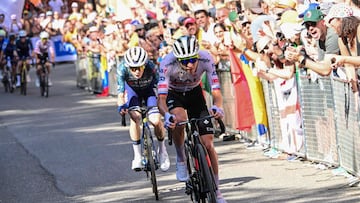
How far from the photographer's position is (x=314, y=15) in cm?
1100

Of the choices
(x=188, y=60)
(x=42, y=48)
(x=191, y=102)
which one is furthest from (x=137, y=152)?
(x=42, y=48)

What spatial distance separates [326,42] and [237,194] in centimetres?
195

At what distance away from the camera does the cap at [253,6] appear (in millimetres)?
14977

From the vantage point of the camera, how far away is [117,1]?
3191 centimetres

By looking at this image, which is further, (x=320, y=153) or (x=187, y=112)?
(x=320, y=153)

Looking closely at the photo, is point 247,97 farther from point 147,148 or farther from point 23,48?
point 23,48

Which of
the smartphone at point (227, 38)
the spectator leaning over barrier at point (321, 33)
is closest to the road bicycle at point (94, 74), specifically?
the smartphone at point (227, 38)

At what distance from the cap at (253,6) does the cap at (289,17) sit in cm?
71

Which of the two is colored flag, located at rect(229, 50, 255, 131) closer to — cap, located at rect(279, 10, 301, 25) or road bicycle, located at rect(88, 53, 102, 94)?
cap, located at rect(279, 10, 301, 25)

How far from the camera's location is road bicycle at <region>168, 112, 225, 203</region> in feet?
31.2

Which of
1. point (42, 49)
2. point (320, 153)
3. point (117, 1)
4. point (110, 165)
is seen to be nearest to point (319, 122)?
point (320, 153)

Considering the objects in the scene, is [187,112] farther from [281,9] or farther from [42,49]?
[42,49]

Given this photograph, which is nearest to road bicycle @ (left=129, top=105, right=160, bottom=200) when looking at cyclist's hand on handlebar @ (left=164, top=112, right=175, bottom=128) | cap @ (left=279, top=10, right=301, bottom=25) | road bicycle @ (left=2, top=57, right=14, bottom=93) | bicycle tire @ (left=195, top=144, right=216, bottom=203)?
cyclist's hand on handlebar @ (left=164, top=112, right=175, bottom=128)

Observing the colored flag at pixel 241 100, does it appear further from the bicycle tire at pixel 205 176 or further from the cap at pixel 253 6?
the bicycle tire at pixel 205 176
